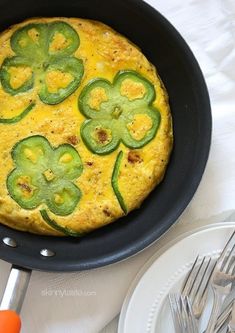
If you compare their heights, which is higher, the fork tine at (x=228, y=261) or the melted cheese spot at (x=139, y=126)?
the melted cheese spot at (x=139, y=126)

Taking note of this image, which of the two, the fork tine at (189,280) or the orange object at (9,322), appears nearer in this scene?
the orange object at (9,322)

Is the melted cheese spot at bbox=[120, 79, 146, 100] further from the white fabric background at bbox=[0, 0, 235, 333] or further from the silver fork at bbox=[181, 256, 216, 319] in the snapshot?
the silver fork at bbox=[181, 256, 216, 319]

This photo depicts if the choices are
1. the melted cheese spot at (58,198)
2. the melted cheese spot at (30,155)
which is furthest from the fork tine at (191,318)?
the melted cheese spot at (30,155)

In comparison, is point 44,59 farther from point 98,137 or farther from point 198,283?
point 198,283

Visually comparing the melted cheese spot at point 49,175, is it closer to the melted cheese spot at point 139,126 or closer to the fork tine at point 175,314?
the melted cheese spot at point 139,126

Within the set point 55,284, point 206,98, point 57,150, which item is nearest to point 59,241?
point 55,284

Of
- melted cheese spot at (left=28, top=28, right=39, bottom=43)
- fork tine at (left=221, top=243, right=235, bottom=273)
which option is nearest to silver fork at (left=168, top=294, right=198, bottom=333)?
fork tine at (left=221, top=243, right=235, bottom=273)

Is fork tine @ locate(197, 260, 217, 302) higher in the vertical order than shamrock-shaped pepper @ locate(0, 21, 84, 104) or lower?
lower
